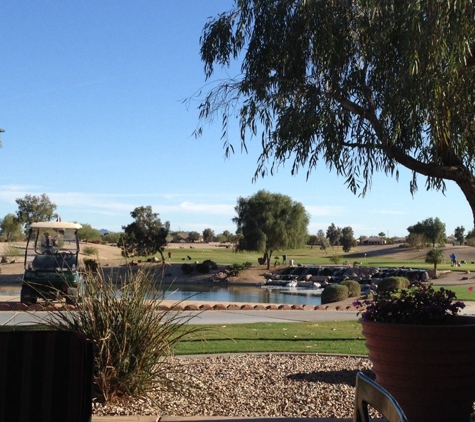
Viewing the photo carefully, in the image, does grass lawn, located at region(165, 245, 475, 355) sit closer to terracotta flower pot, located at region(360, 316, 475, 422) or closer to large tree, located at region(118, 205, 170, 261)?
terracotta flower pot, located at region(360, 316, 475, 422)

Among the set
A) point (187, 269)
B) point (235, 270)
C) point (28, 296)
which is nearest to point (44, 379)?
point (28, 296)

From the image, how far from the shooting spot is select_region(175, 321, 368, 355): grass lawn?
10211mm

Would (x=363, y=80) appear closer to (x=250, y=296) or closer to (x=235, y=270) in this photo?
(x=250, y=296)

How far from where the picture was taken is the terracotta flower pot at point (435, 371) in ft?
16.7

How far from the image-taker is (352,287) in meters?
27.4

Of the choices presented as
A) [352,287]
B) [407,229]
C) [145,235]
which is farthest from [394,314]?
[407,229]

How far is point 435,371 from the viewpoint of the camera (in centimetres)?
509

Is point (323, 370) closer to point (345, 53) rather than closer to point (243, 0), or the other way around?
point (345, 53)

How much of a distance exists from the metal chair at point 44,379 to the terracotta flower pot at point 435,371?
8.33 feet

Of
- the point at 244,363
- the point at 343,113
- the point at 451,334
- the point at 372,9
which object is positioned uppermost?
the point at 372,9

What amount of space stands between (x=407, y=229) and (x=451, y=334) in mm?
85049

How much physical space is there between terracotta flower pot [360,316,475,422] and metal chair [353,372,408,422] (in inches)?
121

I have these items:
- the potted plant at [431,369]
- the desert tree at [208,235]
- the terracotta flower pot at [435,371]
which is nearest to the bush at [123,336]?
the potted plant at [431,369]

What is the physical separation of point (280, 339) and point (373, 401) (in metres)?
9.84
